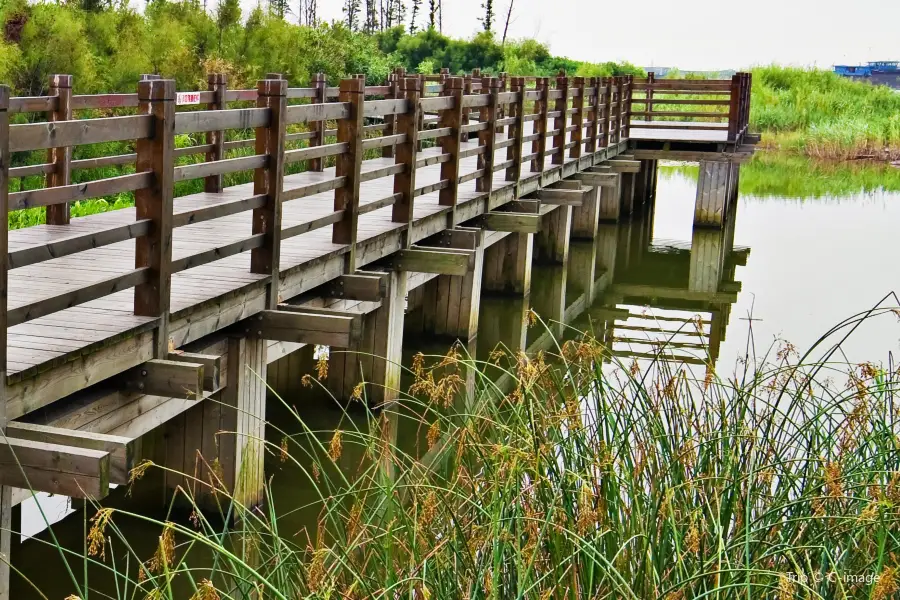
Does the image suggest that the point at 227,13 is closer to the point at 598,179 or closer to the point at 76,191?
the point at 598,179

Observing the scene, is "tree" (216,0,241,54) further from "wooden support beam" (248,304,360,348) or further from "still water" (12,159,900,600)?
"wooden support beam" (248,304,360,348)

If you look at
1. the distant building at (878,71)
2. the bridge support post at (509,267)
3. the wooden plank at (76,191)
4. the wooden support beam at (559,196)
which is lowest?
the bridge support post at (509,267)

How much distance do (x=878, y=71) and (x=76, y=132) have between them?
10424cm

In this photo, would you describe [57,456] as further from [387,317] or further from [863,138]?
[863,138]

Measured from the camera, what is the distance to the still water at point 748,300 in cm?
631

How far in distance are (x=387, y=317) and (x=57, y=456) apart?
4.56 meters

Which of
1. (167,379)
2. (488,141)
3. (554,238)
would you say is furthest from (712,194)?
(167,379)

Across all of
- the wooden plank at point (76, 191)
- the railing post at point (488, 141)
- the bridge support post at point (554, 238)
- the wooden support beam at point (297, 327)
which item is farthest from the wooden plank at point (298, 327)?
the bridge support post at point (554, 238)

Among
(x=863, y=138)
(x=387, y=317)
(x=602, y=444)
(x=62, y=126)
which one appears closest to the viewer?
(x=602, y=444)

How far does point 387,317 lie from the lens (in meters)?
8.48

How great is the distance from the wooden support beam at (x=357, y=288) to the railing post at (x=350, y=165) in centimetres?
12

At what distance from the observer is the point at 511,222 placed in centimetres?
1105

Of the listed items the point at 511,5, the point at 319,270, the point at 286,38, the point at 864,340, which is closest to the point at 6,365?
the point at 319,270

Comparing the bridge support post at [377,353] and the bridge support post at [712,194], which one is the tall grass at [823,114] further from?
the bridge support post at [377,353]
